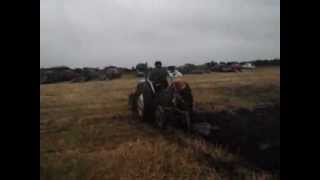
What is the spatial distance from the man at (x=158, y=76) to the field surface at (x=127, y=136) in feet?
0.42

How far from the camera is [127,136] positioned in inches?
138

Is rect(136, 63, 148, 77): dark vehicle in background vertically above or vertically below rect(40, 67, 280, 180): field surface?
above

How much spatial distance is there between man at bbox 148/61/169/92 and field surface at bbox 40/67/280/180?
129 millimetres

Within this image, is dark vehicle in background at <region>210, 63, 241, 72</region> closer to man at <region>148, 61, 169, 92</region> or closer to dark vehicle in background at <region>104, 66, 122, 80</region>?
man at <region>148, 61, 169, 92</region>

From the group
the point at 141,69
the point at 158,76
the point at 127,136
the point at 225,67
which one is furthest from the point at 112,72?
the point at 225,67

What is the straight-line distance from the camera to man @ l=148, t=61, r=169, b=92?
359 centimetres

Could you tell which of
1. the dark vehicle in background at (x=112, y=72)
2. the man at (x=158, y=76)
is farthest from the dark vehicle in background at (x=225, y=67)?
the dark vehicle in background at (x=112, y=72)

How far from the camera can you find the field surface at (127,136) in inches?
135

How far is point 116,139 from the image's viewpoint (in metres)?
3.50

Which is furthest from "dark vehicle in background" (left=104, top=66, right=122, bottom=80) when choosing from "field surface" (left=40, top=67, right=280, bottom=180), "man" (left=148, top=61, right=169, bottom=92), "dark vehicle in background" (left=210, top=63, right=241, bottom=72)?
"dark vehicle in background" (left=210, top=63, right=241, bottom=72)

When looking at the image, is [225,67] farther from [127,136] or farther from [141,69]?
[127,136]

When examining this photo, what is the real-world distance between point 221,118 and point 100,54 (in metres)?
0.92

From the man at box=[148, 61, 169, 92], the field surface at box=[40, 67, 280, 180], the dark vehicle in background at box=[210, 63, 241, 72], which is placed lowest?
the field surface at box=[40, 67, 280, 180]

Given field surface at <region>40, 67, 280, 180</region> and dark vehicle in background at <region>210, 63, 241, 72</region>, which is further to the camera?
dark vehicle in background at <region>210, 63, 241, 72</region>
